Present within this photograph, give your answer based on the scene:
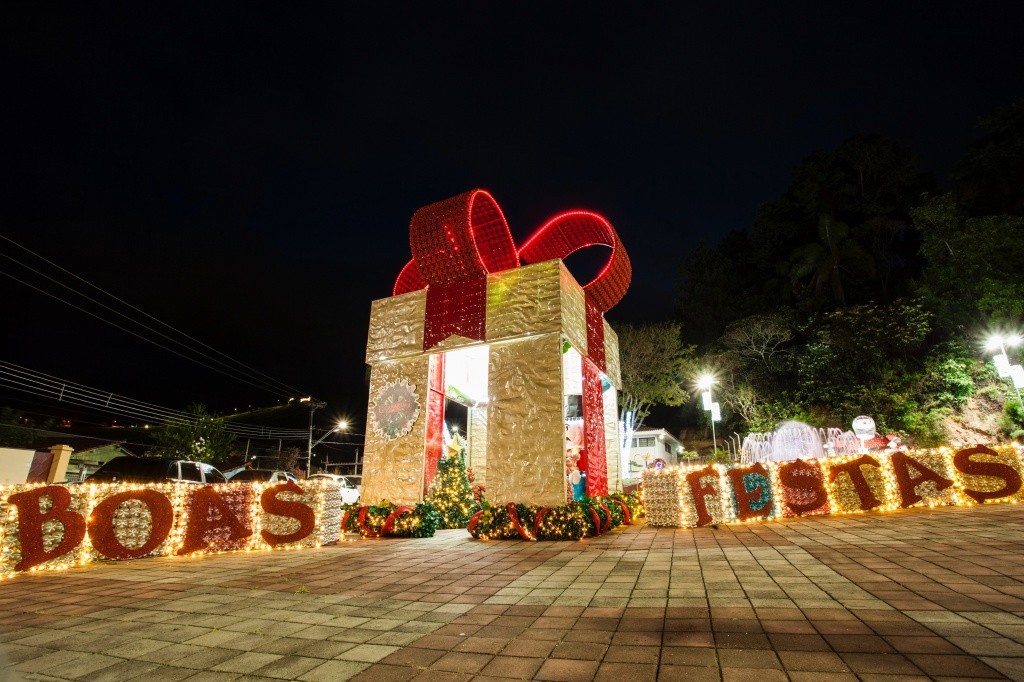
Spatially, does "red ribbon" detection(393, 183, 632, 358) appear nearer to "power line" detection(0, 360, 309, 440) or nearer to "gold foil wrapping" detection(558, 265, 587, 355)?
"gold foil wrapping" detection(558, 265, 587, 355)

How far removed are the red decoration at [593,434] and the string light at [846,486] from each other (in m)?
1.33

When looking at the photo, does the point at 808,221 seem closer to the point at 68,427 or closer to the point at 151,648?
the point at 151,648

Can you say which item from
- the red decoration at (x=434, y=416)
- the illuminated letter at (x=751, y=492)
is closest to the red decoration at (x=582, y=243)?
the red decoration at (x=434, y=416)

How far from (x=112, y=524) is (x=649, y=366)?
68.0 ft

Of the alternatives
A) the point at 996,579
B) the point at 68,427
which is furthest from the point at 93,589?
the point at 68,427

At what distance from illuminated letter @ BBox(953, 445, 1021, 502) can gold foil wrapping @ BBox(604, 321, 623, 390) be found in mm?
6576

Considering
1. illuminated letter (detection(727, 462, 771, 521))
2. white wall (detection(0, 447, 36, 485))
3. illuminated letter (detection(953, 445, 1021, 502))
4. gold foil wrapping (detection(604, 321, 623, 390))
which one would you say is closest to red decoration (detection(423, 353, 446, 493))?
gold foil wrapping (detection(604, 321, 623, 390))

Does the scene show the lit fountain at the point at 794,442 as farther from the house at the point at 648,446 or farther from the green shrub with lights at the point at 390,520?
the green shrub with lights at the point at 390,520

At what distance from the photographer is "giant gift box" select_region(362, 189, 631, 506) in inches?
343

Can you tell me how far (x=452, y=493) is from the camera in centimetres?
976

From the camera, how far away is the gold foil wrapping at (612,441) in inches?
457

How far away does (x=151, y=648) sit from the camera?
110 inches

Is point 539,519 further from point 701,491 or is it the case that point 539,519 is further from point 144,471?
point 144,471

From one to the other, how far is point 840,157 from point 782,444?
15.2 m
